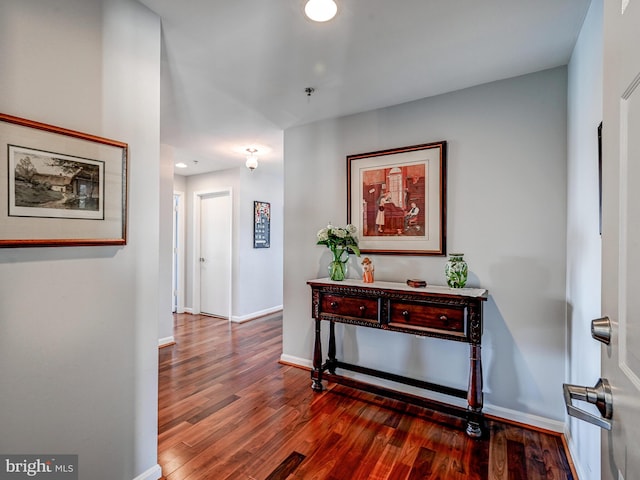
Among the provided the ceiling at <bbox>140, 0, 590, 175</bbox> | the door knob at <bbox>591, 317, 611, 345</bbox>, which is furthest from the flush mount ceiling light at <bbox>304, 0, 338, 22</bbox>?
the door knob at <bbox>591, 317, 611, 345</bbox>

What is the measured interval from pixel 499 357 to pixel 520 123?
1.71 meters

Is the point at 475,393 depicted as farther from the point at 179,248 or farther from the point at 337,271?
the point at 179,248

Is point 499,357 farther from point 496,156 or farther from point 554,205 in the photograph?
point 496,156

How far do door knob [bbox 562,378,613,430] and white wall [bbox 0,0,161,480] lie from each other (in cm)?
171

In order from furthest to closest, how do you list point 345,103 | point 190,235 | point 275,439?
point 190,235, point 345,103, point 275,439

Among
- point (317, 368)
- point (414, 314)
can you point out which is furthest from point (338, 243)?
point (317, 368)

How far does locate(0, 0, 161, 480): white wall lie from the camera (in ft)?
3.95

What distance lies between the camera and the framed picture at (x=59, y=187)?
1.17 meters

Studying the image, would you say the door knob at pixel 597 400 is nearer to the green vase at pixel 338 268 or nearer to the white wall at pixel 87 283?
the white wall at pixel 87 283

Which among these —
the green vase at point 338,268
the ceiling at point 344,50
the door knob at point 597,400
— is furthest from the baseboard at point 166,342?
the door knob at point 597,400

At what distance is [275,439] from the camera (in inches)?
80.7

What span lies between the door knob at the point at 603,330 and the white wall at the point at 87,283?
177 centimetres

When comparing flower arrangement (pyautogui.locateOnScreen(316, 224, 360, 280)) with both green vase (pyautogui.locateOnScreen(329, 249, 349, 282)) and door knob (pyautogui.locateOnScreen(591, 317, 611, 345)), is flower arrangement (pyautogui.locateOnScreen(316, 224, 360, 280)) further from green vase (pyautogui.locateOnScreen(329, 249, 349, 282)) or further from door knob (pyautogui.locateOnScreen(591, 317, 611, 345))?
door knob (pyautogui.locateOnScreen(591, 317, 611, 345))

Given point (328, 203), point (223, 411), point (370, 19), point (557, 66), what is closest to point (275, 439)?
point (223, 411)
